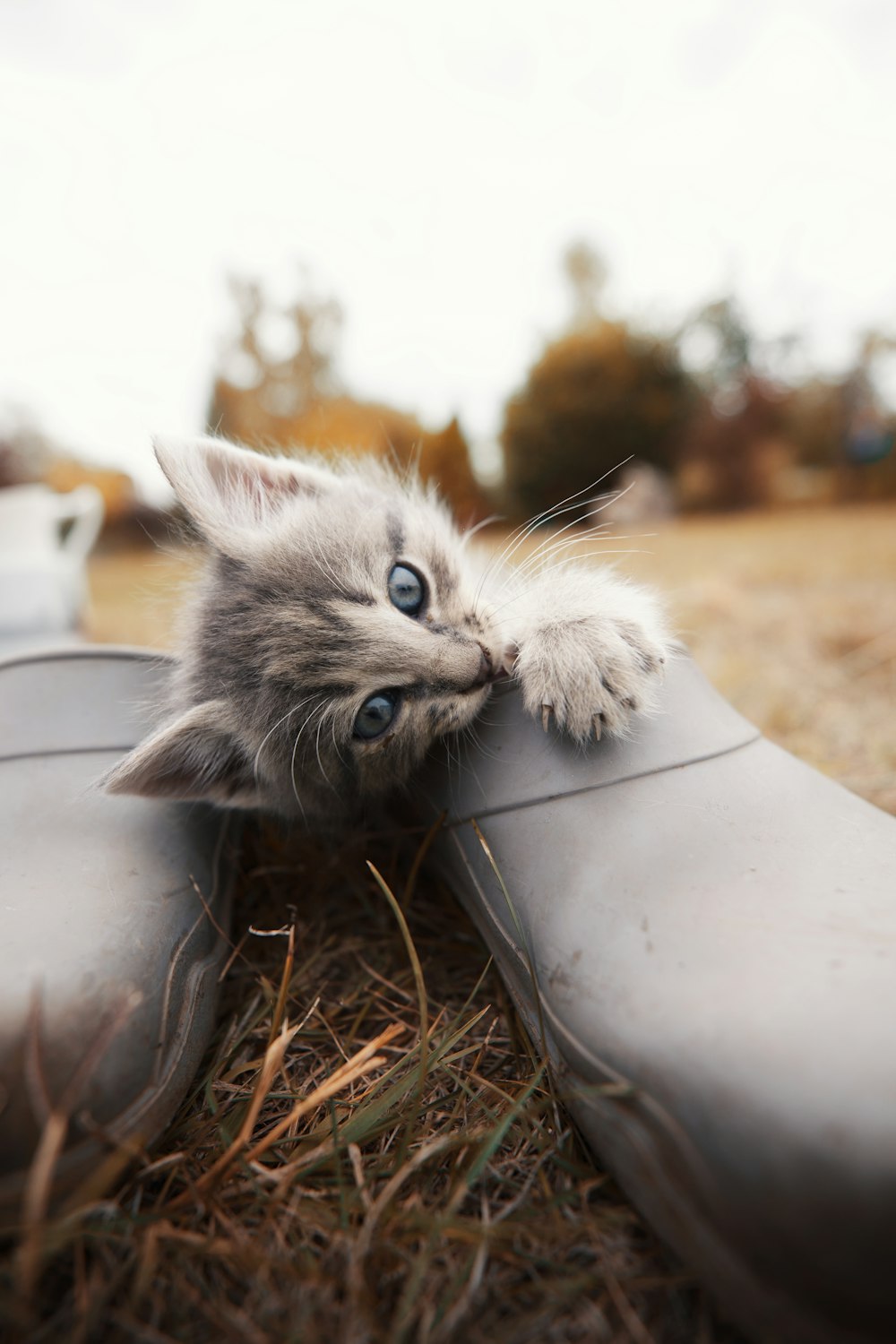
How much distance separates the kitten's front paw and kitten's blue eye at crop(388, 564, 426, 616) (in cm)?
23

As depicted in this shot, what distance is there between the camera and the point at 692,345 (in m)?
9.49

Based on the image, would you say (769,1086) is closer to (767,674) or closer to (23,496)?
(767,674)

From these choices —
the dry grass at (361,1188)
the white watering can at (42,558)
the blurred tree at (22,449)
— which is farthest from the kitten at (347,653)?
the blurred tree at (22,449)

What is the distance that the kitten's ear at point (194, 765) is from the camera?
40.6 inches

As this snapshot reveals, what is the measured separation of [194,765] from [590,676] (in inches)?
24.7

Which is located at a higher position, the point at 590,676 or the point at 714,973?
the point at 590,676

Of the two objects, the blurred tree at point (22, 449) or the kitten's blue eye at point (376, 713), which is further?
the blurred tree at point (22, 449)

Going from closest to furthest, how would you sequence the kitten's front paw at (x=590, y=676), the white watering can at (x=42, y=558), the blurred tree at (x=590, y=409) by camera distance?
the kitten's front paw at (x=590, y=676)
the white watering can at (x=42, y=558)
the blurred tree at (x=590, y=409)

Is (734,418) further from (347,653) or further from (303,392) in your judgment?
(347,653)

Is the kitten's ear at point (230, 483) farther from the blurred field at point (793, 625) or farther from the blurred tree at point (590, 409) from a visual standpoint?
the blurred tree at point (590, 409)

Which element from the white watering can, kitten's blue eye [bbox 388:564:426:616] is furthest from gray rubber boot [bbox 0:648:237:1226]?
the white watering can

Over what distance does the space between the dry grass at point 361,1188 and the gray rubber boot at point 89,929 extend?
59 mm

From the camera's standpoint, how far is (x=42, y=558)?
8.39ft

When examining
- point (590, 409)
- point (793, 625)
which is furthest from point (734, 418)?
point (793, 625)
